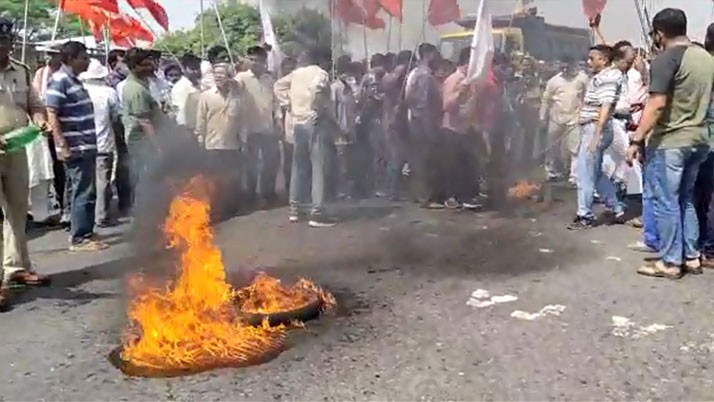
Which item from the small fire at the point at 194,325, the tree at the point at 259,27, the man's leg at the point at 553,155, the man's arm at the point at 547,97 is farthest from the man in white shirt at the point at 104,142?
the man's leg at the point at 553,155

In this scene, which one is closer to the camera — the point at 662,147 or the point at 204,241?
the point at 204,241

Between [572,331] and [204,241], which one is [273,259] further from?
[572,331]

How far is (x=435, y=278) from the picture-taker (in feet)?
20.3

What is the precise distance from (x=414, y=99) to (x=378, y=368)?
6.43 metres

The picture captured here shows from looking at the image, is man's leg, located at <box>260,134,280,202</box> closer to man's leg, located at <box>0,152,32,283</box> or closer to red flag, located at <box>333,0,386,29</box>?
red flag, located at <box>333,0,386,29</box>

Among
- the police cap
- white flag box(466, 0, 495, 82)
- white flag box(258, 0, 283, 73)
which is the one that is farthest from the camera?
white flag box(466, 0, 495, 82)

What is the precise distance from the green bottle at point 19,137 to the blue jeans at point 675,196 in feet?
15.5

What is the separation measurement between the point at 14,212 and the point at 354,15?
22.5 ft

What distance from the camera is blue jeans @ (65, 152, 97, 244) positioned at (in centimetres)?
747

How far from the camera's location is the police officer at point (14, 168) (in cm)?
582

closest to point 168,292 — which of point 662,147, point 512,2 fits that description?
point 662,147

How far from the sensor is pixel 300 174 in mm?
9109

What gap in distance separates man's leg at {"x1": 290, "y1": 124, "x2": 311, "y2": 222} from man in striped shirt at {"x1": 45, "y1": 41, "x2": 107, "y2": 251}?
7.59 feet

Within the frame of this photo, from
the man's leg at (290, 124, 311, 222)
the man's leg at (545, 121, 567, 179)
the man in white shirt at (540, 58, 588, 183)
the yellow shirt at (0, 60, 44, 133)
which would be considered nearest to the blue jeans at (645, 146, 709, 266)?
the man's leg at (290, 124, 311, 222)
